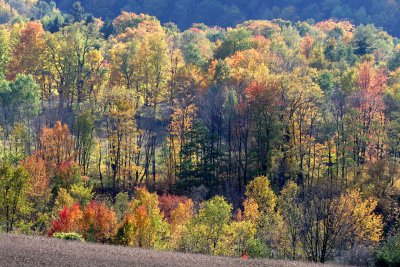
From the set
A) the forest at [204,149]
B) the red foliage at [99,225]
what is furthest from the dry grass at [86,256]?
the red foliage at [99,225]

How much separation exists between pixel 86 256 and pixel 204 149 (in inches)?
1376

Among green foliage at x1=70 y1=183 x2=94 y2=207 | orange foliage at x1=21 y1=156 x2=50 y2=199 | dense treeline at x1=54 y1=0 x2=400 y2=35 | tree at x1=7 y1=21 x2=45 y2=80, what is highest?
dense treeline at x1=54 y1=0 x2=400 y2=35

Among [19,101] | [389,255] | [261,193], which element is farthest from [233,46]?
[389,255]

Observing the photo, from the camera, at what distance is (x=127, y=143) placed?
67.4 m

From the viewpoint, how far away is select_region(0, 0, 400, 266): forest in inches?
1727

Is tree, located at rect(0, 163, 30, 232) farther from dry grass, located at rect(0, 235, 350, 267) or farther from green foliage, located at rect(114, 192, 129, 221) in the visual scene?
dry grass, located at rect(0, 235, 350, 267)

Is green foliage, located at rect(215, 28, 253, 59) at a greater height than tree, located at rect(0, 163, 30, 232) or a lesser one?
greater

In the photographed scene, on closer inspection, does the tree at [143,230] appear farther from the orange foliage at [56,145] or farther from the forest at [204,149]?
the orange foliage at [56,145]

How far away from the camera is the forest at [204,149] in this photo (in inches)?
1727

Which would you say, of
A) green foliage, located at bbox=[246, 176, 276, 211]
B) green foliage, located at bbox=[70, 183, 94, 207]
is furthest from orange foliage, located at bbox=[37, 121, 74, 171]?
green foliage, located at bbox=[246, 176, 276, 211]

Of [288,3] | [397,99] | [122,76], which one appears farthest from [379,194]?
[288,3]

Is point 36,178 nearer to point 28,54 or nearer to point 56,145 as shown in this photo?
point 56,145

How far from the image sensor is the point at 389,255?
35812 mm

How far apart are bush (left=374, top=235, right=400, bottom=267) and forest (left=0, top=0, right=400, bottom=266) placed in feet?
0.29
